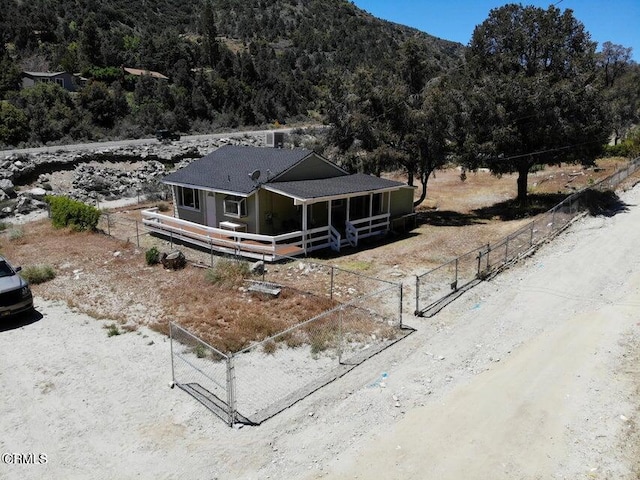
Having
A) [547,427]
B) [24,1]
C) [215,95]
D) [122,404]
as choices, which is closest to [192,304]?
[122,404]

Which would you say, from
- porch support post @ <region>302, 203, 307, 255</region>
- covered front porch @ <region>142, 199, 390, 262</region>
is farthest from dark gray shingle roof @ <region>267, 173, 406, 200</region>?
porch support post @ <region>302, 203, 307, 255</region>

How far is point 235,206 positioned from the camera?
886 inches

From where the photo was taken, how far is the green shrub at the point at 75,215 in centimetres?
2438

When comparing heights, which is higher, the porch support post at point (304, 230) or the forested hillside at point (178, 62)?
the forested hillside at point (178, 62)

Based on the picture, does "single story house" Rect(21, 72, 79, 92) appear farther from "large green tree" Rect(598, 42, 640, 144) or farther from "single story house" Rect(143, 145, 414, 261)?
"large green tree" Rect(598, 42, 640, 144)

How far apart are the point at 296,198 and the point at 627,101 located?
5789 centimetres

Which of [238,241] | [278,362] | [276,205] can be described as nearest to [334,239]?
[276,205]

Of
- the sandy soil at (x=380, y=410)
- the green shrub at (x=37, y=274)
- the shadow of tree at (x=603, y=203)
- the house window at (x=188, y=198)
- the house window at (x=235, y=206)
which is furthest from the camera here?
the shadow of tree at (x=603, y=203)

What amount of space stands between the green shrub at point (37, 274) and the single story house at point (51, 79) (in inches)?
2082

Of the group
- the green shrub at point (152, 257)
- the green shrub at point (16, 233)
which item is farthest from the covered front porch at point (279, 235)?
the green shrub at point (16, 233)

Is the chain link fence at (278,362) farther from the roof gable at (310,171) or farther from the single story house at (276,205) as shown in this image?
the roof gable at (310,171)

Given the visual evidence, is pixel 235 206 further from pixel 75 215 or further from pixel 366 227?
→ pixel 75 215

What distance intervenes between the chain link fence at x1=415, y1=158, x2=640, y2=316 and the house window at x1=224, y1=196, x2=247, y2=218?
8700 mm

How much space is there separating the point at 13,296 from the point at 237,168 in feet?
40.4
